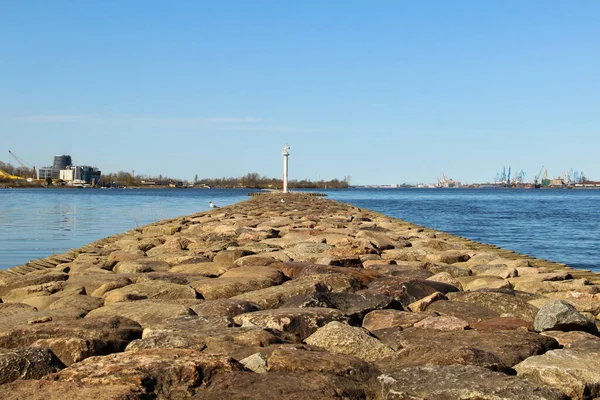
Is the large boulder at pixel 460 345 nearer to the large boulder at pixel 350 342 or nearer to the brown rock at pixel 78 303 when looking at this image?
the large boulder at pixel 350 342

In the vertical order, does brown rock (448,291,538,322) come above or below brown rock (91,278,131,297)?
above

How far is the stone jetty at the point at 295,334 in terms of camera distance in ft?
12.3

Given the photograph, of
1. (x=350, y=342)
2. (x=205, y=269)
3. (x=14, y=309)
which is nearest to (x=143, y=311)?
(x=14, y=309)

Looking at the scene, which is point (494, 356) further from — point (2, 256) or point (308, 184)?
point (308, 184)

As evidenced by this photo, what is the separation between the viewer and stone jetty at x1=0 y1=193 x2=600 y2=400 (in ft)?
12.3

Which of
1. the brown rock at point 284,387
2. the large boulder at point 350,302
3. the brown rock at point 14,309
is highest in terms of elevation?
the large boulder at point 350,302

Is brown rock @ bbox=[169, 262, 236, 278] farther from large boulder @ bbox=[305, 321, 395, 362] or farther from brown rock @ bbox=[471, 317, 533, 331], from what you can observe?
brown rock @ bbox=[471, 317, 533, 331]

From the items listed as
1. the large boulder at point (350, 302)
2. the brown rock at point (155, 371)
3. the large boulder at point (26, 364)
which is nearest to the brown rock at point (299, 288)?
the large boulder at point (350, 302)

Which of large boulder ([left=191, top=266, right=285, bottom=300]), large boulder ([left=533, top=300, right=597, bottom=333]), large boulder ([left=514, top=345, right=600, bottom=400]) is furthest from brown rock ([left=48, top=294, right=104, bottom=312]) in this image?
large boulder ([left=533, top=300, right=597, bottom=333])

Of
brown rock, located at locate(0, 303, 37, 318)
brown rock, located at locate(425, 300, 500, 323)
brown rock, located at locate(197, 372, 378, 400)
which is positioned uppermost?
brown rock, located at locate(425, 300, 500, 323)

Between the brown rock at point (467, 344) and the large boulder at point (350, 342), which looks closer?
the brown rock at point (467, 344)

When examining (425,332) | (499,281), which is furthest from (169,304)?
(499,281)

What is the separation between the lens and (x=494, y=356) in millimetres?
4281

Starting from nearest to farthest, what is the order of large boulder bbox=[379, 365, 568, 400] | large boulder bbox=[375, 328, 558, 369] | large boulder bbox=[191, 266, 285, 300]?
large boulder bbox=[379, 365, 568, 400] < large boulder bbox=[375, 328, 558, 369] < large boulder bbox=[191, 266, 285, 300]
